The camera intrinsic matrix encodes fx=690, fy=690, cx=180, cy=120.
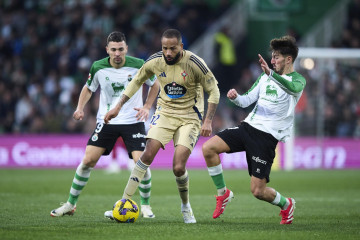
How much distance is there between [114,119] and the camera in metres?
10.3

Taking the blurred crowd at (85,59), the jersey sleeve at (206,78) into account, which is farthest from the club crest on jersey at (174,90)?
the blurred crowd at (85,59)

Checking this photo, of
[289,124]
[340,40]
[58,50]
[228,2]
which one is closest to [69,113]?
[58,50]

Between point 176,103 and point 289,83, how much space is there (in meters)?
1.58

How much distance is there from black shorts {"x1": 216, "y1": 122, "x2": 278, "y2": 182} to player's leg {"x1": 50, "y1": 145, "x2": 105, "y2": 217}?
1.91 m

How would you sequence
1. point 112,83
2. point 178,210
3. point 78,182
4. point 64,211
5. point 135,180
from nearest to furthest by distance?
point 135,180 → point 64,211 → point 78,182 → point 112,83 → point 178,210

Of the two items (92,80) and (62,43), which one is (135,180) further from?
(62,43)

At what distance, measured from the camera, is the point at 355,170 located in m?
22.4

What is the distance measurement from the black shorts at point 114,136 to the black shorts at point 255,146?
4.63 feet

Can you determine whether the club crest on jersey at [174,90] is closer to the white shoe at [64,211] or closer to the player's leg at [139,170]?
the player's leg at [139,170]

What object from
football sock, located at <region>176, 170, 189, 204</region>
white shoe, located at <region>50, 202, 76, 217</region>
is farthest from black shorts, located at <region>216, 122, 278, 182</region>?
white shoe, located at <region>50, 202, 76, 217</region>

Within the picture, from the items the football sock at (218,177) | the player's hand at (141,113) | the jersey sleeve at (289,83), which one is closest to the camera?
the jersey sleeve at (289,83)

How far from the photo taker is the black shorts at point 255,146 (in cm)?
920

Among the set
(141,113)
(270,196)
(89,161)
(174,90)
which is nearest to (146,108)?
(141,113)

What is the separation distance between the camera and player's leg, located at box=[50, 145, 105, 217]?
9.93 m
